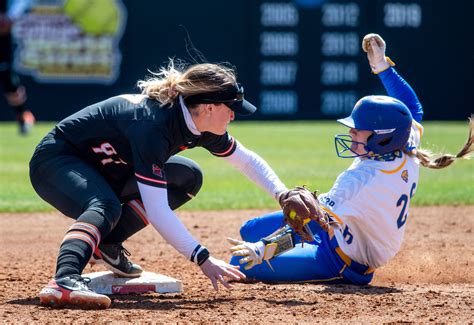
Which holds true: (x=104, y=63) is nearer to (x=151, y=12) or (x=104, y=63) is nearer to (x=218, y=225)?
(x=151, y=12)

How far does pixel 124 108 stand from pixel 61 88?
14.0 metres

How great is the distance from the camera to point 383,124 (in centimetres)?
441

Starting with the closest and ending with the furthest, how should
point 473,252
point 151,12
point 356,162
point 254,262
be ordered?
point 254,262, point 356,162, point 473,252, point 151,12

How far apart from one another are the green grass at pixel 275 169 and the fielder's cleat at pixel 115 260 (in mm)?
2096

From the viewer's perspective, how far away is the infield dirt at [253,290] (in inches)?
149

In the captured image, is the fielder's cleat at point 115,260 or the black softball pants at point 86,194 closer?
the black softball pants at point 86,194

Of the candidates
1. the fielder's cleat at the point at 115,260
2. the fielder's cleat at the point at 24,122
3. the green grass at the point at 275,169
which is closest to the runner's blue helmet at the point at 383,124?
the green grass at the point at 275,169

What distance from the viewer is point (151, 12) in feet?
57.8

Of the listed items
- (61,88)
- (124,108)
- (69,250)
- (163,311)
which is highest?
(124,108)

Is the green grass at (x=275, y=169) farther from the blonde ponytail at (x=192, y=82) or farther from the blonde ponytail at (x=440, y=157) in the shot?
the blonde ponytail at (x=192, y=82)

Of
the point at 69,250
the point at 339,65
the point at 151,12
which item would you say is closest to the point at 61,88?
the point at 151,12

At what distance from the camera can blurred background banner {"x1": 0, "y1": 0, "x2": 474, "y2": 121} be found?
57.2 ft

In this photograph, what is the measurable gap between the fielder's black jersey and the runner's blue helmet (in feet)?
2.71

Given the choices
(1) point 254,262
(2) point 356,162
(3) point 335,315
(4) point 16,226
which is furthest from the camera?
(4) point 16,226
